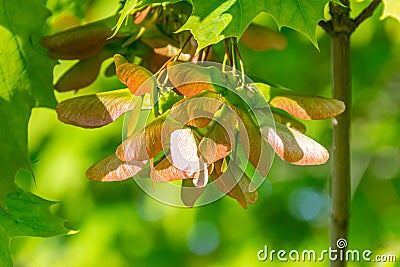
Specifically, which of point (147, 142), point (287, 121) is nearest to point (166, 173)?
point (147, 142)

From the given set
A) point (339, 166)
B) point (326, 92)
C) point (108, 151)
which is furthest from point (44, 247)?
point (339, 166)

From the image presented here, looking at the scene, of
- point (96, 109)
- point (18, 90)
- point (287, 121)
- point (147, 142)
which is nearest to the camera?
point (147, 142)

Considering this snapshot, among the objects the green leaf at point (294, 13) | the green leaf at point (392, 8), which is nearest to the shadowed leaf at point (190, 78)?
the green leaf at point (294, 13)

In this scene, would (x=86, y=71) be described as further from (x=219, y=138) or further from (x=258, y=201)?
(x=258, y=201)

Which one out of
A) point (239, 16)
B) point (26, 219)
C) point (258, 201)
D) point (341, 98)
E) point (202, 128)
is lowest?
point (258, 201)

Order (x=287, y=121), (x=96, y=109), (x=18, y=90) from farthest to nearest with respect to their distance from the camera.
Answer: (x=18, y=90) < (x=287, y=121) < (x=96, y=109)

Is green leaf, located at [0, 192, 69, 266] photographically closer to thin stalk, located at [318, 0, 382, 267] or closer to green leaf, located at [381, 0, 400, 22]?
thin stalk, located at [318, 0, 382, 267]

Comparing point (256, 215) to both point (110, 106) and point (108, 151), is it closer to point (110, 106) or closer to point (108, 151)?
point (108, 151)
